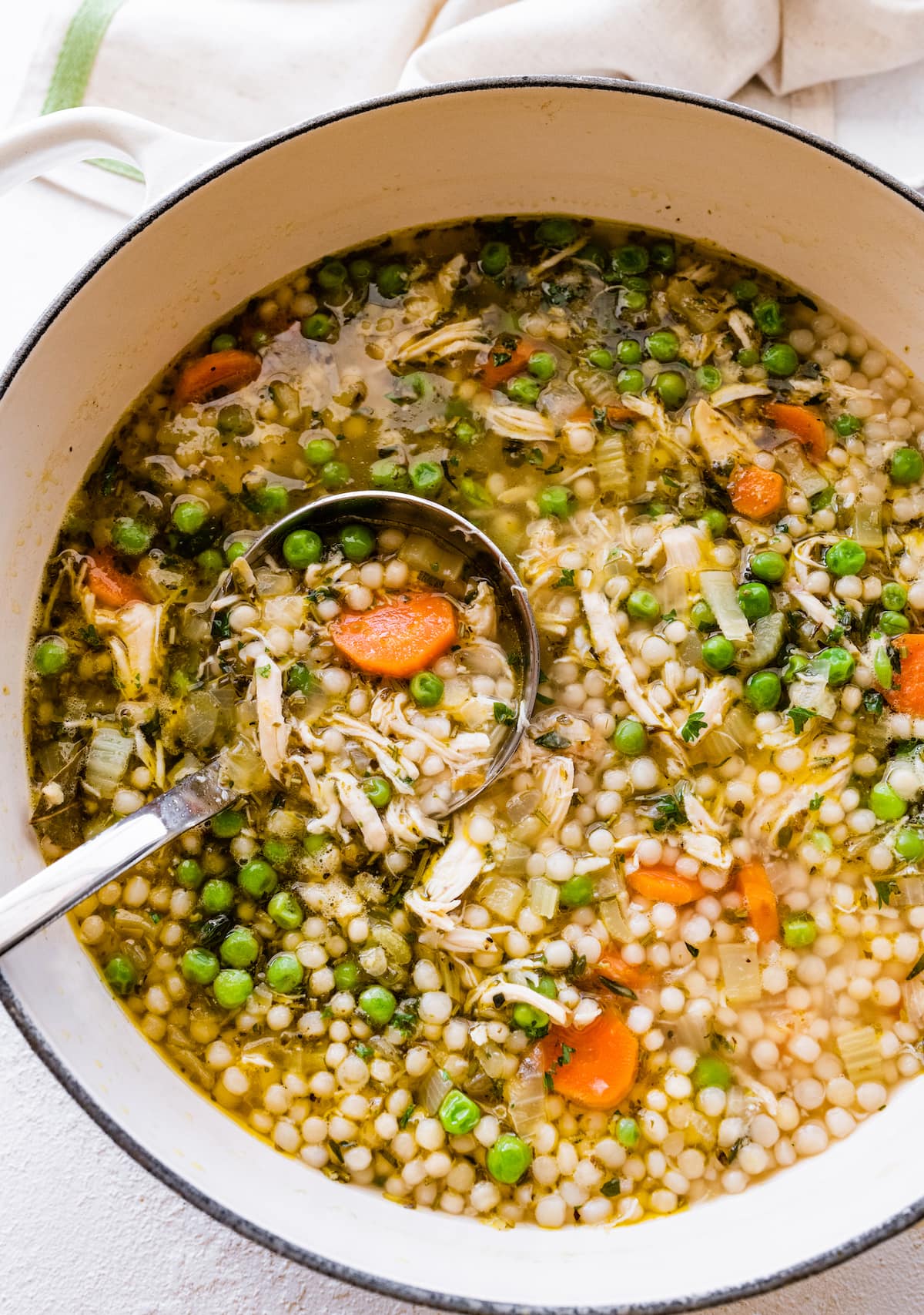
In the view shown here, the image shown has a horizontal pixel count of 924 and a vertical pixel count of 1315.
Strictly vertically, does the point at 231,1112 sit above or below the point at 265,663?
below

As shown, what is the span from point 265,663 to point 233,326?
0.88 m

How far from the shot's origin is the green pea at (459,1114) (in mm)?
2758

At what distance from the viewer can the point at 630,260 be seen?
9.95 feet

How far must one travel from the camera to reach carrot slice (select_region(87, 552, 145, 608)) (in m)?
2.88

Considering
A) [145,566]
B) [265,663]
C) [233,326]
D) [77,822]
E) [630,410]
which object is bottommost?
[77,822]

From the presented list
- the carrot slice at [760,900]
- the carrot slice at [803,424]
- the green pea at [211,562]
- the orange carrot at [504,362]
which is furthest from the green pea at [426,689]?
the carrot slice at [803,424]

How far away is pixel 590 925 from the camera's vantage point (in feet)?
9.55

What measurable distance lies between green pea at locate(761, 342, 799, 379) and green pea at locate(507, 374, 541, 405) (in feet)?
1.91

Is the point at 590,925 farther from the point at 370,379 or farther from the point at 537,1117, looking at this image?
the point at 370,379

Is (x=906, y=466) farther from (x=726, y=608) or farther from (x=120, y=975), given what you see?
(x=120, y=975)

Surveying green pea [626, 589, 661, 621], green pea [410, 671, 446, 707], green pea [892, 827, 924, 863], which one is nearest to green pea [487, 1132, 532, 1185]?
green pea [410, 671, 446, 707]

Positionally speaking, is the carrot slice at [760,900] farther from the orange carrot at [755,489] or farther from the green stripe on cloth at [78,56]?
the green stripe on cloth at [78,56]

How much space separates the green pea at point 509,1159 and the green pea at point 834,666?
1.32 metres

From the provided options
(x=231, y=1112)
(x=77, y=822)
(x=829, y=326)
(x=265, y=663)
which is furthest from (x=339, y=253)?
(x=231, y=1112)
